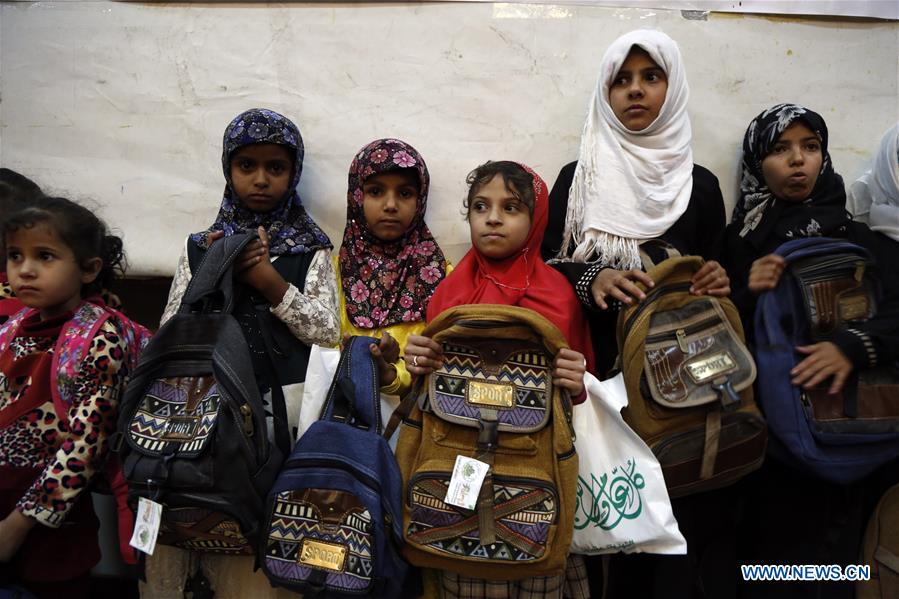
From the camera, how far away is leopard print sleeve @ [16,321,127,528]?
1635 mm

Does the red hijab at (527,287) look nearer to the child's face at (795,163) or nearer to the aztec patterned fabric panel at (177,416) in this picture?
the aztec patterned fabric panel at (177,416)

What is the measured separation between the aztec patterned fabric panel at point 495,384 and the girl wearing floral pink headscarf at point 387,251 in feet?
1.33

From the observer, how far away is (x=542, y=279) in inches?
73.2

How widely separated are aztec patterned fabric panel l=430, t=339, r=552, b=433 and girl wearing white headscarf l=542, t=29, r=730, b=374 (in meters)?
0.41

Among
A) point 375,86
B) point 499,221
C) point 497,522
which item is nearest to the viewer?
point 497,522

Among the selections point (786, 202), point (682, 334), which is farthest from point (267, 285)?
point (786, 202)

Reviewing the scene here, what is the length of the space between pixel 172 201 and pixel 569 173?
1.69 meters

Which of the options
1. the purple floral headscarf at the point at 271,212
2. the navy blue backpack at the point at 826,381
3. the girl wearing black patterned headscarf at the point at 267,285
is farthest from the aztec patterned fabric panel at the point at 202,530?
the navy blue backpack at the point at 826,381

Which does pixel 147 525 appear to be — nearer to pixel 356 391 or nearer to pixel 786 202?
pixel 356 391

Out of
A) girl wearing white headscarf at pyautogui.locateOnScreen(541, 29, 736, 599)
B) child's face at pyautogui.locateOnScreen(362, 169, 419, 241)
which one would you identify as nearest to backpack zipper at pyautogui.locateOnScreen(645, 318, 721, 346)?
girl wearing white headscarf at pyautogui.locateOnScreen(541, 29, 736, 599)

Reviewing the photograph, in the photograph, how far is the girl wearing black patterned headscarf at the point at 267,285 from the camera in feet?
5.99

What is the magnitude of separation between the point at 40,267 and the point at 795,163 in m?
2.52

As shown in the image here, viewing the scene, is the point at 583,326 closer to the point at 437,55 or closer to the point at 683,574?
the point at 683,574

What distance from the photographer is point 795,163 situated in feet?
6.67
